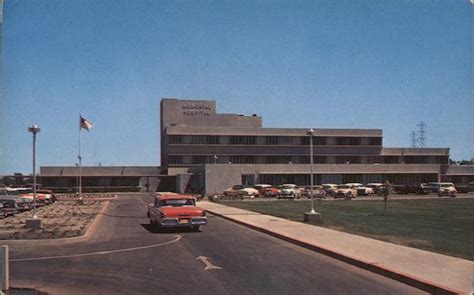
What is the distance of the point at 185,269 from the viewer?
12.8 m

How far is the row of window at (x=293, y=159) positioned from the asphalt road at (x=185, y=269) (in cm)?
7322

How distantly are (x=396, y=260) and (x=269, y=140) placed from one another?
8488 centimetres

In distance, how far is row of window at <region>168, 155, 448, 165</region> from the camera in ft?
315

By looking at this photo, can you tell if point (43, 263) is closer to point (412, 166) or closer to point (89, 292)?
point (89, 292)

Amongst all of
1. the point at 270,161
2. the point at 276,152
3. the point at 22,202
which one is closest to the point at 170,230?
the point at 22,202

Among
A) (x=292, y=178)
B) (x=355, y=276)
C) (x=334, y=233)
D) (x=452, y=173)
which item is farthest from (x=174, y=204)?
(x=452, y=173)

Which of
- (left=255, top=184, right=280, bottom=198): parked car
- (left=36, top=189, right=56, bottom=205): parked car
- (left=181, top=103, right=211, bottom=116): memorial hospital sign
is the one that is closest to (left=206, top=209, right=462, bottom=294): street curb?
(left=36, top=189, right=56, bottom=205): parked car

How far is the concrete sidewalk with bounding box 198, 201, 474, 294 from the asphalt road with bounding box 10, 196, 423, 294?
27 cm

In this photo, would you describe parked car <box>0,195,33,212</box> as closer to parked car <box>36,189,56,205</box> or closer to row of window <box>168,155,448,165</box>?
parked car <box>36,189,56,205</box>

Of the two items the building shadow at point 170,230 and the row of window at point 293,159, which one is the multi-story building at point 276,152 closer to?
the row of window at point 293,159

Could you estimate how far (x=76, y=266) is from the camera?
13.3 metres

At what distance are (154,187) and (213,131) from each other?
13592 millimetres

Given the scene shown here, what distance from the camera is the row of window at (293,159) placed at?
3775 inches

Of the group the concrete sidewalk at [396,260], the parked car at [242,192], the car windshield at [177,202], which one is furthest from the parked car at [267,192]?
the concrete sidewalk at [396,260]
